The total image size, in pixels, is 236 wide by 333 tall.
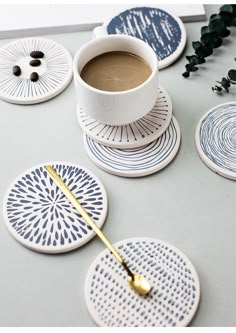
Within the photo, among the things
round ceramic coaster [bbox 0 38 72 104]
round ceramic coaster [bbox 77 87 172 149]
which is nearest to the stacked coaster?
round ceramic coaster [bbox 77 87 172 149]

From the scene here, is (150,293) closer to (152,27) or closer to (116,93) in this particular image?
(116,93)

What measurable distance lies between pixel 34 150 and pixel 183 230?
0.29m

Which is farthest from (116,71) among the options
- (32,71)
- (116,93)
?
(32,71)

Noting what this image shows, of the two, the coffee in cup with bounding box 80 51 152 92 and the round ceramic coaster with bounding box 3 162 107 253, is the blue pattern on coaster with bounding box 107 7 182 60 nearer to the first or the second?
the coffee in cup with bounding box 80 51 152 92

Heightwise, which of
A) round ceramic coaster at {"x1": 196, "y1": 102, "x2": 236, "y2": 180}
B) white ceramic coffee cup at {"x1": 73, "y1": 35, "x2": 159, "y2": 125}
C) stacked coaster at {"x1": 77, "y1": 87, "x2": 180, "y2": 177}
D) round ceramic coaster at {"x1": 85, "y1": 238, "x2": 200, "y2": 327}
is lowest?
round ceramic coaster at {"x1": 85, "y1": 238, "x2": 200, "y2": 327}

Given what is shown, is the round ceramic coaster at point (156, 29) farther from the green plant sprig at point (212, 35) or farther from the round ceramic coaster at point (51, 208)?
the round ceramic coaster at point (51, 208)

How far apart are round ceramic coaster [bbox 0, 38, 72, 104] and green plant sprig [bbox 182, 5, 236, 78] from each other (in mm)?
232

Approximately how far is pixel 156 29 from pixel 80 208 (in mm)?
426

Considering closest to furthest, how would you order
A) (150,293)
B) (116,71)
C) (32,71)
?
(150,293) < (116,71) < (32,71)

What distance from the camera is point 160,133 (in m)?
0.90

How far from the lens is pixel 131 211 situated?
84cm

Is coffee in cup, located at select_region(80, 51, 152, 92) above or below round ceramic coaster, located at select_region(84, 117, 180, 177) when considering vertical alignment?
above

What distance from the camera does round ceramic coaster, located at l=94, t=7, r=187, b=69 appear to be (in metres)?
1.02

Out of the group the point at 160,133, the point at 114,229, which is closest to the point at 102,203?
the point at 114,229
